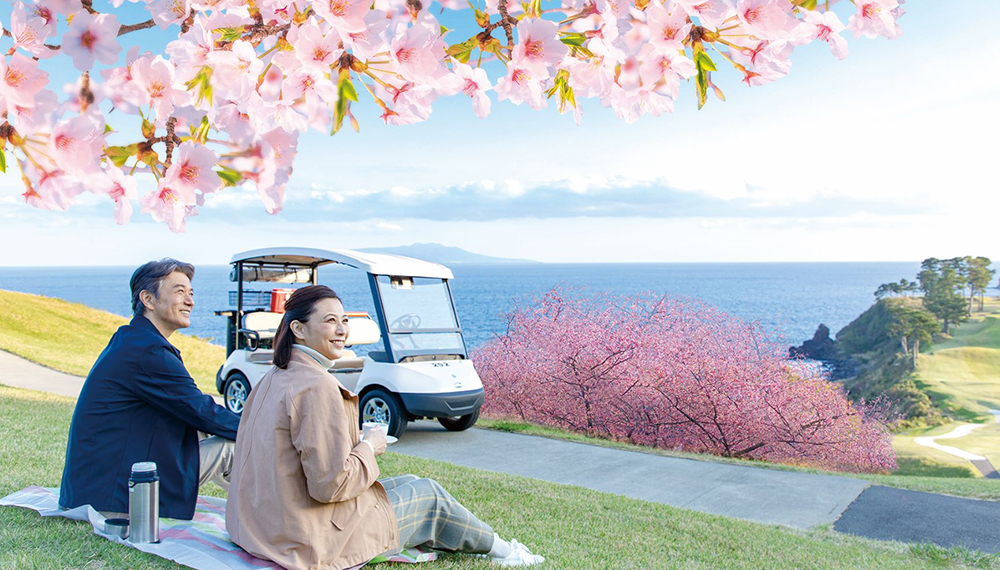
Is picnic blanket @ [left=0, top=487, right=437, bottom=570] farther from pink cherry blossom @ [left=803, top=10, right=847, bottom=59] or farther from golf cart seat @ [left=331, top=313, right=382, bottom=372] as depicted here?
golf cart seat @ [left=331, top=313, right=382, bottom=372]

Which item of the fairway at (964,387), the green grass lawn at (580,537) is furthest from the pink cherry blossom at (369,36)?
the fairway at (964,387)

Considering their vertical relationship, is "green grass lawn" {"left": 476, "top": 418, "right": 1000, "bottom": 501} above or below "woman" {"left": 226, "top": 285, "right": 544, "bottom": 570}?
below

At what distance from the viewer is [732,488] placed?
6977mm

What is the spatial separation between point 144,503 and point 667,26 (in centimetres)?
319

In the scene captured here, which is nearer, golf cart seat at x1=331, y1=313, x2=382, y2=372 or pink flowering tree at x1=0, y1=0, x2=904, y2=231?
pink flowering tree at x1=0, y1=0, x2=904, y2=231

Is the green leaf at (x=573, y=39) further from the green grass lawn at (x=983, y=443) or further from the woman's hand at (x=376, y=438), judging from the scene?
the green grass lawn at (x=983, y=443)

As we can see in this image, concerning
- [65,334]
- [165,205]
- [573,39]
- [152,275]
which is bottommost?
[65,334]

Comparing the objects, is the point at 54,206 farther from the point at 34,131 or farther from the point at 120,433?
the point at 120,433

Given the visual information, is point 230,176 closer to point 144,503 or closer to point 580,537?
point 144,503

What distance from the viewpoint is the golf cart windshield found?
8570mm

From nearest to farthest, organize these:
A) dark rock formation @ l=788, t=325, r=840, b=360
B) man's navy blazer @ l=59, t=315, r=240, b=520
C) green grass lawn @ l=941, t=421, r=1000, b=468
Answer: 1. man's navy blazer @ l=59, t=315, r=240, b=520
2. green grass lawn @ l=941, t=421, r=1000, b=468
3. dark rock formation @ l=788, t=325, r=840, b=360

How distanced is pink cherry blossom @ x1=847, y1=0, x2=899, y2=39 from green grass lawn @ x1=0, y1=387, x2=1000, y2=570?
9.89ft

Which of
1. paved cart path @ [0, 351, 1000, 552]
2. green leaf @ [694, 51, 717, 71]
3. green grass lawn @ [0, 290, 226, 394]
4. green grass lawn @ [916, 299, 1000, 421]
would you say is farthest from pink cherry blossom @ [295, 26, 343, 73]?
green grass lawn @ [916, 299, 1000, 421]

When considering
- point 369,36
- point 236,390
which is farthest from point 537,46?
point 236,390
